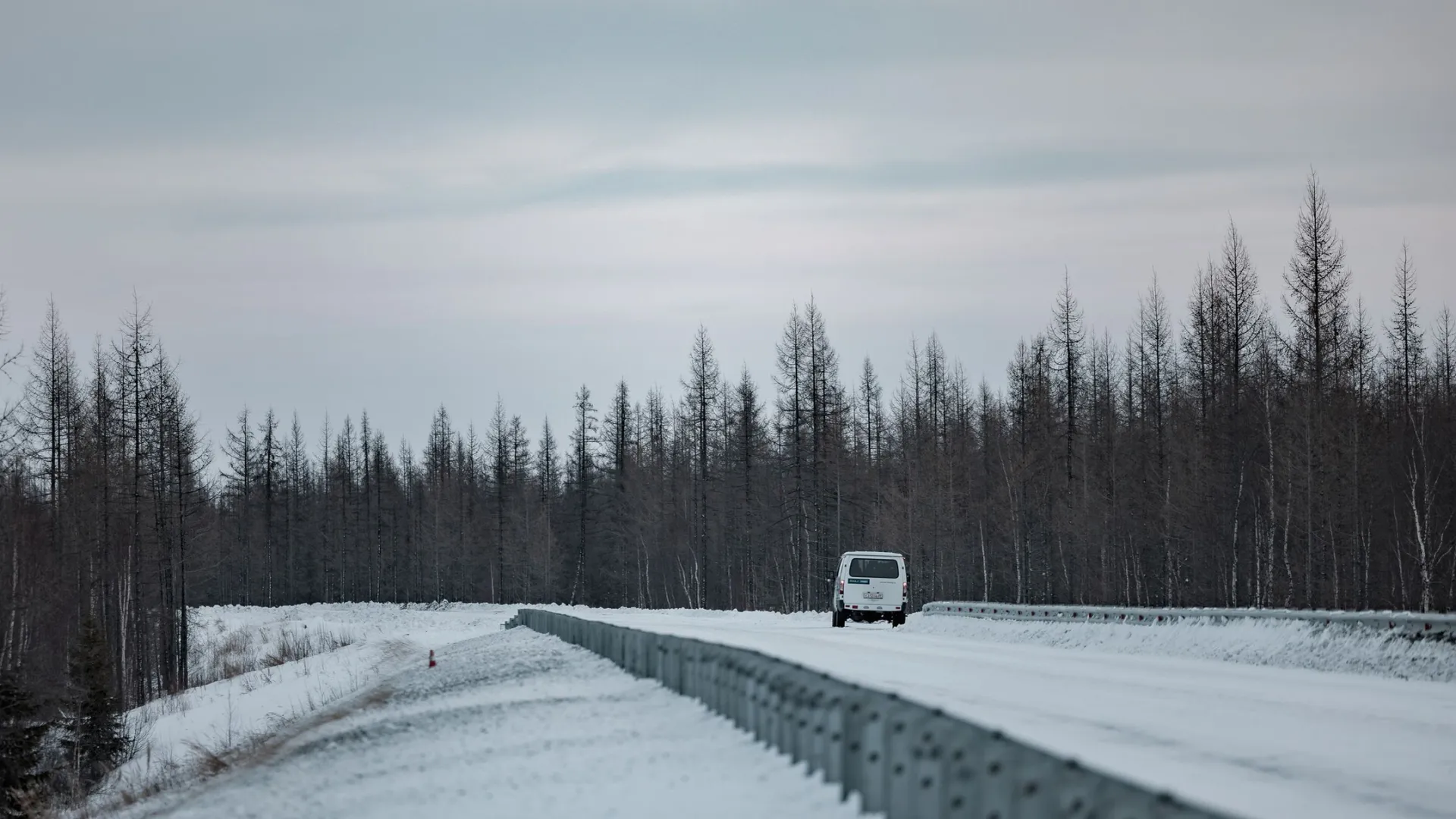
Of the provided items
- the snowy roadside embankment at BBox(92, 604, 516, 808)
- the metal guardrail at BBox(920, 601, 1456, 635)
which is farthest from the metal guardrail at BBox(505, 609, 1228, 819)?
the metal guardrail at BBox(920, 601, 1456, 635)

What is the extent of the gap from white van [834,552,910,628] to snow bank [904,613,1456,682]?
4.24 metres

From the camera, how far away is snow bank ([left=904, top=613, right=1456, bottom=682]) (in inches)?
823

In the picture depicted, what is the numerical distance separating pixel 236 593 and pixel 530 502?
34.0 meters

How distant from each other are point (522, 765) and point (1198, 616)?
1916 cm

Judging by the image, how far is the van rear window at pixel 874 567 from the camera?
129ft

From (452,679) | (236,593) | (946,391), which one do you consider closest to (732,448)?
(946,391)

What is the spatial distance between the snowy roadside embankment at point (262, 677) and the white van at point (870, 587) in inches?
466

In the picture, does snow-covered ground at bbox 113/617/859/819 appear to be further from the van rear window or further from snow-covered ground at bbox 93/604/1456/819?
the van rear window

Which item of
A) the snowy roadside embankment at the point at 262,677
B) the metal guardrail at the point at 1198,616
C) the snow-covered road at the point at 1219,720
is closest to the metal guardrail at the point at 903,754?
the snow-covered road at the point at 1219,720

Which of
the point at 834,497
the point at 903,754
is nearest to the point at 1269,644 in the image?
the point at 903,754

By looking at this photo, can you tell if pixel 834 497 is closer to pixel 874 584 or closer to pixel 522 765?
pixel 874 584

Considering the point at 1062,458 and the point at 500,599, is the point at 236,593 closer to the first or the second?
the point at 500,599

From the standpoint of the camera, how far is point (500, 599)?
112 meters

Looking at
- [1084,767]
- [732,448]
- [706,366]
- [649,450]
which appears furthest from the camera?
[649,450]
